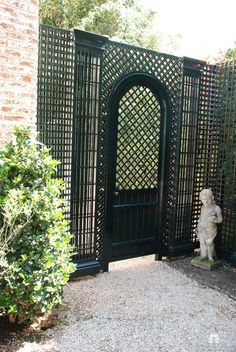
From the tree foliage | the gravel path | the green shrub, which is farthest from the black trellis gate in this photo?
the tree foliage

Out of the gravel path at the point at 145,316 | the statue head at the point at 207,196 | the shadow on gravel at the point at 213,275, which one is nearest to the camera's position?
the gravel path at the point at 145,316

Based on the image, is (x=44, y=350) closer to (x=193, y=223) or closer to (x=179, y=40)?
(x=193, y=223)

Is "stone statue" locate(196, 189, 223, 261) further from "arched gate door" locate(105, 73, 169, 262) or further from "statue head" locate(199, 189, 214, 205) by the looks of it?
"arched gate door" locate(105, 73, 169, 262)

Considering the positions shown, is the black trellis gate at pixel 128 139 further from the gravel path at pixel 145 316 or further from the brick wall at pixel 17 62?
the gravel path at pixel 145 316

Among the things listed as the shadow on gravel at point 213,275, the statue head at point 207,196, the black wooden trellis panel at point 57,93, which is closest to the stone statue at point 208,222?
the statue head at point 207,196

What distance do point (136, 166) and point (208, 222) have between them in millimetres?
1299

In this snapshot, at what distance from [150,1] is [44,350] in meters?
12.0

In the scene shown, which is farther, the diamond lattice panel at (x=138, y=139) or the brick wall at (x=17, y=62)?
the diamond lattice panel at (x=138, y=139)

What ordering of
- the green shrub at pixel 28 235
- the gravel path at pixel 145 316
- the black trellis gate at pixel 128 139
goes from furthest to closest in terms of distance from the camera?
the black trellis gate at pixel 128 139
the gravel path at pixel 145 316
the green shrub at pixel 28 235

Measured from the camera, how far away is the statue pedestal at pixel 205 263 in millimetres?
4913

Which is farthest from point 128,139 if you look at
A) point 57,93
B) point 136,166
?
point 57,93

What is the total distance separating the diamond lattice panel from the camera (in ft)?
15.6

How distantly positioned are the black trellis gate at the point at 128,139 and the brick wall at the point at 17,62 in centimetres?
30

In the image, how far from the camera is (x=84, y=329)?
3250 millimetres
